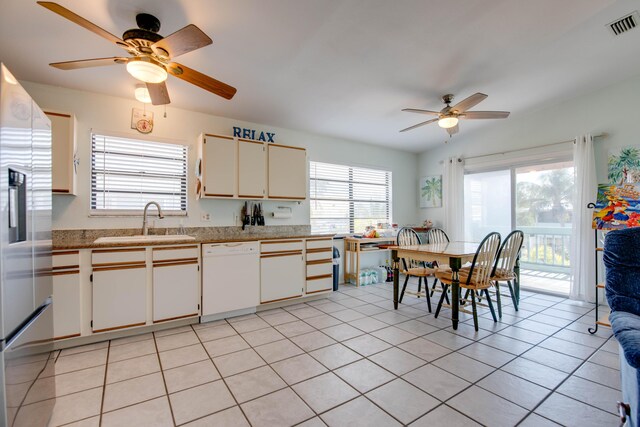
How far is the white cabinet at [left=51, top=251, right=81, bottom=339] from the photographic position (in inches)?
100

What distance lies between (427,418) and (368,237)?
3.55m

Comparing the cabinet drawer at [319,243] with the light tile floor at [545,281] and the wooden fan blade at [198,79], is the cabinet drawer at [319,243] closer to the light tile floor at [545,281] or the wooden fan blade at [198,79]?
the wooden fan blade at [198,79]

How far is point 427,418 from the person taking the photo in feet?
5.59

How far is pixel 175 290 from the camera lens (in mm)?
3061

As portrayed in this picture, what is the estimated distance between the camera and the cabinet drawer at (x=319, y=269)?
13.2ft

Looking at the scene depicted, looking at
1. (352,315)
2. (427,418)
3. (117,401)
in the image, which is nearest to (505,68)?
(352,315)

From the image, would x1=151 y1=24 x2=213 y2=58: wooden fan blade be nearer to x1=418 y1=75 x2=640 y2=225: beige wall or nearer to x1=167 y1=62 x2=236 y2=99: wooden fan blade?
x1=167 y1=62 x2=236 y2=99: wooden fan blade

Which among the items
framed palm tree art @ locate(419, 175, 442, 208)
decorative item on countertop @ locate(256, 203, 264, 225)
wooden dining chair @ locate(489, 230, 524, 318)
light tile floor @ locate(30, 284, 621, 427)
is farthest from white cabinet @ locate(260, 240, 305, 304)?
framed palm tree art @ locate(419, 175, 442, 208)

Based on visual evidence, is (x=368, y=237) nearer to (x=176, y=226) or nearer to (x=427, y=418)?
(x=176, y=226)

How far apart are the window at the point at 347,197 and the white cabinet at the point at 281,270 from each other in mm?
1098

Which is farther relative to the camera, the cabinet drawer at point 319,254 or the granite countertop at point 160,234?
the cabinet drawer at point 319,254

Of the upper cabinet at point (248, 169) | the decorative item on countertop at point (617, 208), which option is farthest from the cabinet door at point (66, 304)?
the decorative item on countertop at point (617, 208)

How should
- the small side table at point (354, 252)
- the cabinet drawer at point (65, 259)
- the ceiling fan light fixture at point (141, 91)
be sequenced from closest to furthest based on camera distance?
the cabinet drawer at point (65, 259) < the ceiling fan light fixture at point (141, 91) < the small side table at point (354, 252)

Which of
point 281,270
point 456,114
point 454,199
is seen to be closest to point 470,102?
point 456,114
